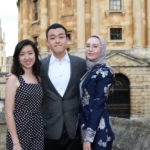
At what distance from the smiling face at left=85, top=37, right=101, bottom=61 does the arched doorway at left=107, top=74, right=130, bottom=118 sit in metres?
27.8

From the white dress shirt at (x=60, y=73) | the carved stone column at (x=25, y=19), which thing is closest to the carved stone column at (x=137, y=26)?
the carved stone column at (x=25, y=19)

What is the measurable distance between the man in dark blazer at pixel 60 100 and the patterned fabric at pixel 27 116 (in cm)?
29

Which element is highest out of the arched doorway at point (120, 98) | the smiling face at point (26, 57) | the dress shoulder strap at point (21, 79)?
the smiling face at point (26, 57)

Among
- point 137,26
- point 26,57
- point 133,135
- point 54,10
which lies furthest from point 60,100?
point 54,10

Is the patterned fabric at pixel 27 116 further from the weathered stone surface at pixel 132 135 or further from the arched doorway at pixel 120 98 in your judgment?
the arched doorway at pixel 120 98

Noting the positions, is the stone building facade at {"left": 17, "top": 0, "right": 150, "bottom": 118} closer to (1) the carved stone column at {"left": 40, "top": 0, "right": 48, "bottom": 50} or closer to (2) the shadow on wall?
(1) the carved stone column at {"left": 40, "top": 0, "right": 48, "bottom": 50}

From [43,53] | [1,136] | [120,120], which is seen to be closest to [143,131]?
[120,120]

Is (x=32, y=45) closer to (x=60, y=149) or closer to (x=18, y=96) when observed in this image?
(x=18, y=96)

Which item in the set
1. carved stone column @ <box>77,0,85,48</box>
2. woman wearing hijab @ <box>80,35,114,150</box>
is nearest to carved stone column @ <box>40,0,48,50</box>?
carved stone column @ <box>77,0,85,48</box>

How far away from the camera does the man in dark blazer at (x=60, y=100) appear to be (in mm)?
5051

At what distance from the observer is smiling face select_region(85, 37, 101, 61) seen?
16.6ft

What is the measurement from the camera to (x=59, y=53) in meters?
5.24

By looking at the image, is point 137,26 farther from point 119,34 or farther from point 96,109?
point 96,109

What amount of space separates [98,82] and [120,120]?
9.62 ft
